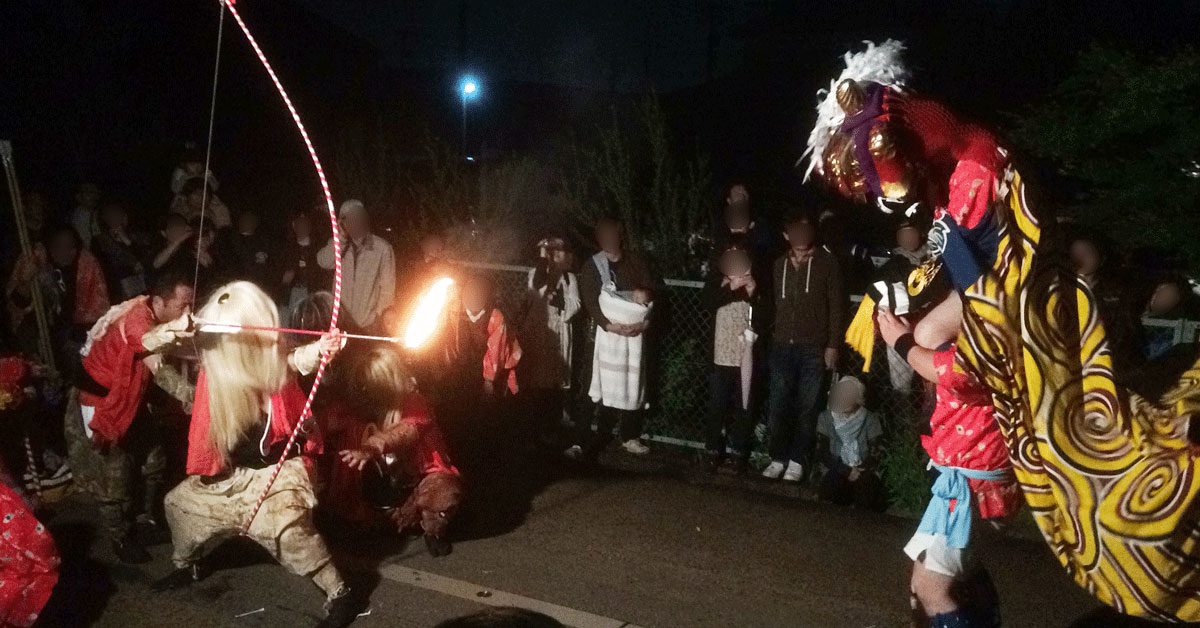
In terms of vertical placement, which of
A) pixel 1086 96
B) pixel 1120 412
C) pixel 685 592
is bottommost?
pixel 685 592

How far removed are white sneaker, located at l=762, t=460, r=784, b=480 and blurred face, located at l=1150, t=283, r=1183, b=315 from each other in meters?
2.63

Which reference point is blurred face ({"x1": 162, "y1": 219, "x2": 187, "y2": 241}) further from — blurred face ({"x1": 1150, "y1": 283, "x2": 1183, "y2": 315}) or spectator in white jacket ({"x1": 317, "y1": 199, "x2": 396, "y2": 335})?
blurred face ({"x1": 1150, "y1": 283, "x2": 1183, "y2": 315})

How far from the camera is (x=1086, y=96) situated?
7.78 m

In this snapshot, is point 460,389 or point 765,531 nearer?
point 765,531

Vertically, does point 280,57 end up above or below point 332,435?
above

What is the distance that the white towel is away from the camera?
7.70 metres

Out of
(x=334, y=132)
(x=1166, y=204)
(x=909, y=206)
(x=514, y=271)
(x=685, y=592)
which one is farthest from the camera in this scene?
(x=334, y=132)

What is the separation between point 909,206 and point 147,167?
13123 mm

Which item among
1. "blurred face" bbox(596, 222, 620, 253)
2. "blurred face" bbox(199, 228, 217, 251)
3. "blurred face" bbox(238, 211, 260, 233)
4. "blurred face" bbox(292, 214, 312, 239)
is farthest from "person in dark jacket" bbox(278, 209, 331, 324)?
"blurred face" bbox(596, 222, 620, 253)

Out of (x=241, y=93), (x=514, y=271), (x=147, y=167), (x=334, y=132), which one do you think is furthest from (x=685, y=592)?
(x=334, y=132)

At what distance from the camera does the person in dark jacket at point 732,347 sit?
7.36 metres

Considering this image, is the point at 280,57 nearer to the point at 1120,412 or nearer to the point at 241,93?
the point at 241,93

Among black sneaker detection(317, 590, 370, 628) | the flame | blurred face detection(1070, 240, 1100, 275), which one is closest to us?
the flame

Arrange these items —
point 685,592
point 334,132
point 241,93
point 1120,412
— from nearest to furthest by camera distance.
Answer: point 1120,412 < point 685,592 < point 241,93 < point 334,132
